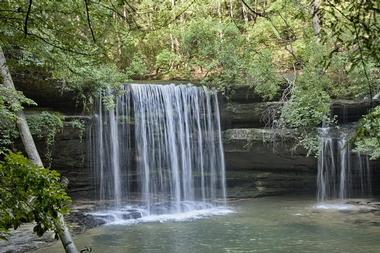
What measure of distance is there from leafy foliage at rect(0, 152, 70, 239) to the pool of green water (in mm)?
7006

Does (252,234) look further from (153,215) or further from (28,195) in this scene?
(28,195)

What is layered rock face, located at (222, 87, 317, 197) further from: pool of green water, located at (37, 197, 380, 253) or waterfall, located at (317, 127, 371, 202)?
pool of green water, located at (37, 197, 380, 253)

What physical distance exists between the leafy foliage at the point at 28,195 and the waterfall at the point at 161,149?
460 inches

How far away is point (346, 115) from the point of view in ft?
50.4

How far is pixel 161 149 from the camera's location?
15062 millimetres

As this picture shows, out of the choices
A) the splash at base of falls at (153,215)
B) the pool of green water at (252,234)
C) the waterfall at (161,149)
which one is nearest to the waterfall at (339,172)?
the pool of green water at (252,234)

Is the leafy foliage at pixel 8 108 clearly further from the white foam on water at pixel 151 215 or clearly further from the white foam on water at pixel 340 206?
the white foam on water at pixel 340 206

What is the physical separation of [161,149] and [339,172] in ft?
18.8

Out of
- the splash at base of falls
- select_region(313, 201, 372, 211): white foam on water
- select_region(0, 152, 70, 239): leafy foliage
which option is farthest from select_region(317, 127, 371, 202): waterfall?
select_region(0, 152, 70, 239): leafy foliage

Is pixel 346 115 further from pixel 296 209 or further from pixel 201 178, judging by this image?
pixel 201 178

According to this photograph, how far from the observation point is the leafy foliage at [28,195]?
7.31 ft

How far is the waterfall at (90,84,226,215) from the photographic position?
14469 millimetres

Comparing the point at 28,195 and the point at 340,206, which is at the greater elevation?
the point at 28,195

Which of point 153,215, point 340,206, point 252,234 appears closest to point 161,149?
point 153,215
